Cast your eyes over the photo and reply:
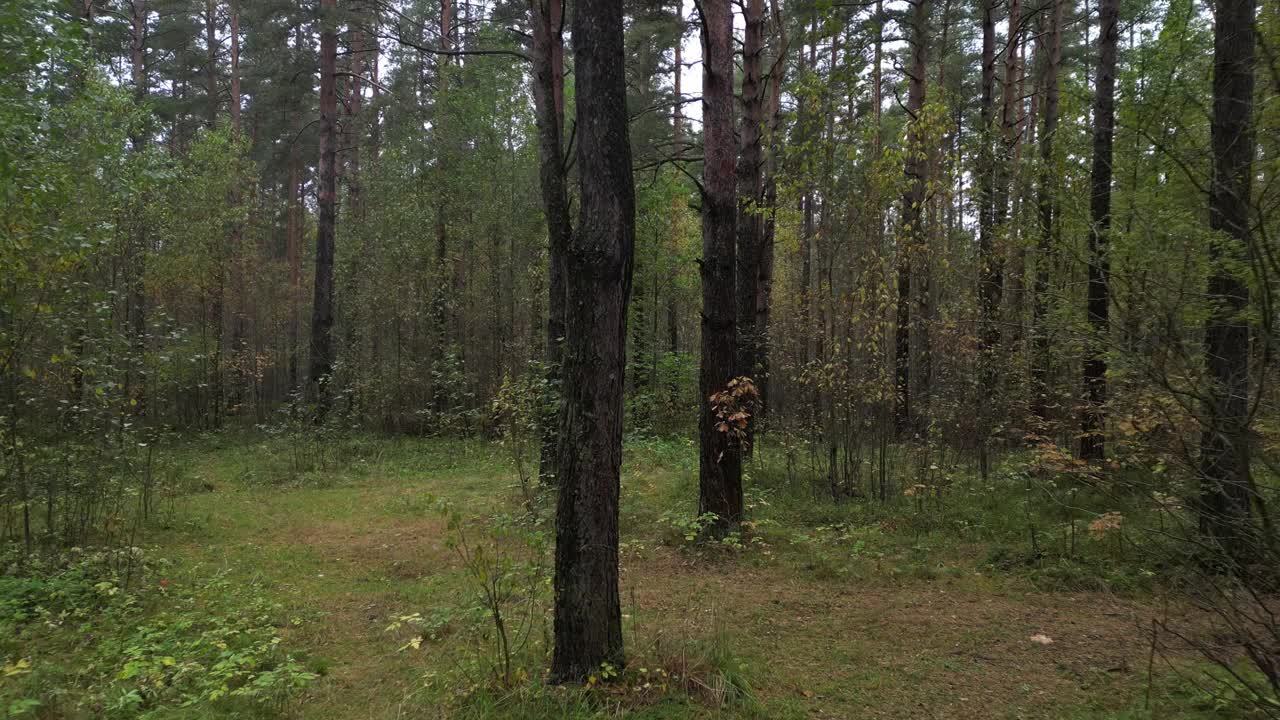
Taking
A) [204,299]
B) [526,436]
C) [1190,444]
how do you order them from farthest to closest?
[204,299] < [526,436] < [1190,444]

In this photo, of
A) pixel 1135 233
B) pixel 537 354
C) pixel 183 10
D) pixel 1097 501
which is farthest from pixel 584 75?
pixel 183 10

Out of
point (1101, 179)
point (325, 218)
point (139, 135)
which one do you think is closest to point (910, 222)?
point (1101, 179)

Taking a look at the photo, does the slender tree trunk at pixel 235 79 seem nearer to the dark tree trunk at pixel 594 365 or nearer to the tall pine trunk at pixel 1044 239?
the dark tree trunk at pixel 594 365

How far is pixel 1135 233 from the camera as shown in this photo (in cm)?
359

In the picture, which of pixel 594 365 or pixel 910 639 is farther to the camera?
pixel 910 639

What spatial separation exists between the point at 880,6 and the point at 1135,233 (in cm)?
1304

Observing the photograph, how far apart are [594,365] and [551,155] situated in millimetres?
4436

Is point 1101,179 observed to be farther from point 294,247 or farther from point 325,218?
point 294,247

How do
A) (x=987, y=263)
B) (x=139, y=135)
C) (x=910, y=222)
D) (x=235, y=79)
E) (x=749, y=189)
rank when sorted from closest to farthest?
(x=910, y=222)
(x=749, y=189)
(x=987, y=263)
(x=139, y=135)
(x=235, y=79)

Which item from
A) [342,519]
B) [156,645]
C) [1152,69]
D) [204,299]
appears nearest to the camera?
[156,645]

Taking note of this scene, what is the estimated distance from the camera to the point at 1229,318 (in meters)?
3.30

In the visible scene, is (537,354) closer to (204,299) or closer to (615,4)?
(204,299)

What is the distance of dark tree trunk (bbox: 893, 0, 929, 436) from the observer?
7.77m

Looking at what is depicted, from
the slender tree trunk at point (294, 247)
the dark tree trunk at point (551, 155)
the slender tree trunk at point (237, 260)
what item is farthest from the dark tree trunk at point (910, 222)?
the slender tree trunk at point (294, 247)
